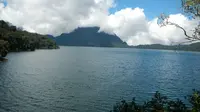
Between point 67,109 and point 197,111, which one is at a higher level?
point 197,111

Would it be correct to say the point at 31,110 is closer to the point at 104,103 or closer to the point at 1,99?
the point at 1,99

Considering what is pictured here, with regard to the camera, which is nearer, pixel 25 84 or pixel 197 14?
pixel 197 14

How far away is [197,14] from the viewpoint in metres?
17.1

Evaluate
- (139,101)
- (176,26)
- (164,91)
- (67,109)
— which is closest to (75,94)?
(67,109)

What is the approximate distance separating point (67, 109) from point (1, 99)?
53.5ft

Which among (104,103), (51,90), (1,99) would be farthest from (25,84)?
(104,103)

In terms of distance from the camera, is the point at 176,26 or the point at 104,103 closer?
the point at 176,26

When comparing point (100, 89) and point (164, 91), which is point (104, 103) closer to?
point (100, 89)

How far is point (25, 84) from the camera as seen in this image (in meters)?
67.0

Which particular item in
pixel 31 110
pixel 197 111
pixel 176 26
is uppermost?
pixel 176 26

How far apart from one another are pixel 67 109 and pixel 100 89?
18.8 metres

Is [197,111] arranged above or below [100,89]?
above

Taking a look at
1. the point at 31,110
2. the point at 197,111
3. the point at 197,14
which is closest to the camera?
the point at 197,111

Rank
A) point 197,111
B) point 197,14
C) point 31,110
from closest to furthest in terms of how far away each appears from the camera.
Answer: point 197,111, point 197,14, point 31,110
